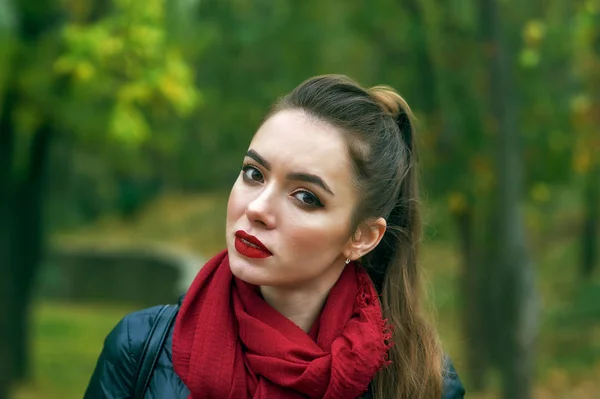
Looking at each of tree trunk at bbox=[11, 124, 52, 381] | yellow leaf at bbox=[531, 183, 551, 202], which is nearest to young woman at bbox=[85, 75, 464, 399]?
yellow leaf at bbox=[531, 183, 551, 202]

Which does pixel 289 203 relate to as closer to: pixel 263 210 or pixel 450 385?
pixel 263 210

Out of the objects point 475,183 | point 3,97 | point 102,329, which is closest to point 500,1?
point 475,183

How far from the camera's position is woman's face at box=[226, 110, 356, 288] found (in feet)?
7.91

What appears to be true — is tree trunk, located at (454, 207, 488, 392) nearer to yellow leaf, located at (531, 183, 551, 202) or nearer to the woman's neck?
yellow leaf, located at (531, 183, 551, 202)

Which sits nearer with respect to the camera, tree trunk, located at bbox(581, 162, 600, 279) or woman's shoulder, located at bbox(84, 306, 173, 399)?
woman's shoulder, located at bbox(84, 306, 173, 399)

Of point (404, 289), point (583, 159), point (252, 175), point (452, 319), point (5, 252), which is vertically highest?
point (252, 175)

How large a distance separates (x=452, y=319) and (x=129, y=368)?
47.9ft

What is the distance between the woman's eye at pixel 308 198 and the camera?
7.96ft

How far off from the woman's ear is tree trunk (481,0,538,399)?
5.25 meters

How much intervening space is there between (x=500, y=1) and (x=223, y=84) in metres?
4.17

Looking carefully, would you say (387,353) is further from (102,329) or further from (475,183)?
(102,329)

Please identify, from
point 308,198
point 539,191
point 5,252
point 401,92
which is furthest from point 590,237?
point 308,198

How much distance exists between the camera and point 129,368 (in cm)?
245

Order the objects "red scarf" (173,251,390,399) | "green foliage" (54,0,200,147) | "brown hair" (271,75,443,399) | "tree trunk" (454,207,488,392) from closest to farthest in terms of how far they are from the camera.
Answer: "red scarf" (173,251,390,399)
"brown hair" (271,75,443,399)
"green foliage" (54,0,200,147)
"tree trunk" (454,207,488,392)
